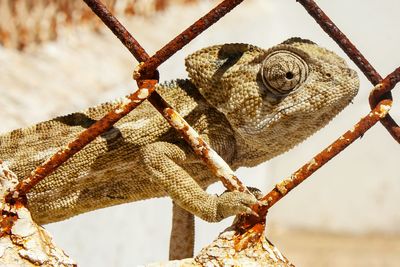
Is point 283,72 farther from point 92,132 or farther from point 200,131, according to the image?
point 92,132

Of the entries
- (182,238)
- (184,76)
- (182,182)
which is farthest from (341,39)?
(184,76)

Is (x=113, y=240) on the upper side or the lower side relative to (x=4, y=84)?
lower

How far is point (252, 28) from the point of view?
16.7 feet

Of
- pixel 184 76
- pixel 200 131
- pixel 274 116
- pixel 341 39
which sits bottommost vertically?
pixel 341 39

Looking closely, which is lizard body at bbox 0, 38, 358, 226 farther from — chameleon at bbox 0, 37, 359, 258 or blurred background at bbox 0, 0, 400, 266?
blurred background at bbox 0, 0, 400, 266

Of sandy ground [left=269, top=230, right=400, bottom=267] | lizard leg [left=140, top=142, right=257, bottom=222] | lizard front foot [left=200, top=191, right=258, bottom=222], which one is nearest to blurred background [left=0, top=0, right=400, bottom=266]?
sandy ground [left=269, top=230, right=400, bottom=267]

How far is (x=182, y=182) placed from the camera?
1535mm

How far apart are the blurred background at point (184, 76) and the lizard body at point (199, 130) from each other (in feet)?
2.47

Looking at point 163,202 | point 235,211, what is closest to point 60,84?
point 163,202

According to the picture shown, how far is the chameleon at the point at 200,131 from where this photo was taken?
154cm

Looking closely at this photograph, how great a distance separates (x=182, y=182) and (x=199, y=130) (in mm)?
199

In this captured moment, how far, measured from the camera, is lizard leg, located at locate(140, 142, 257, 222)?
142cm

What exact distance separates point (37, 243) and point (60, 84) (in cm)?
249

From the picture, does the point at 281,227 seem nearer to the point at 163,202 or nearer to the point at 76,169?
the point at 163,202
